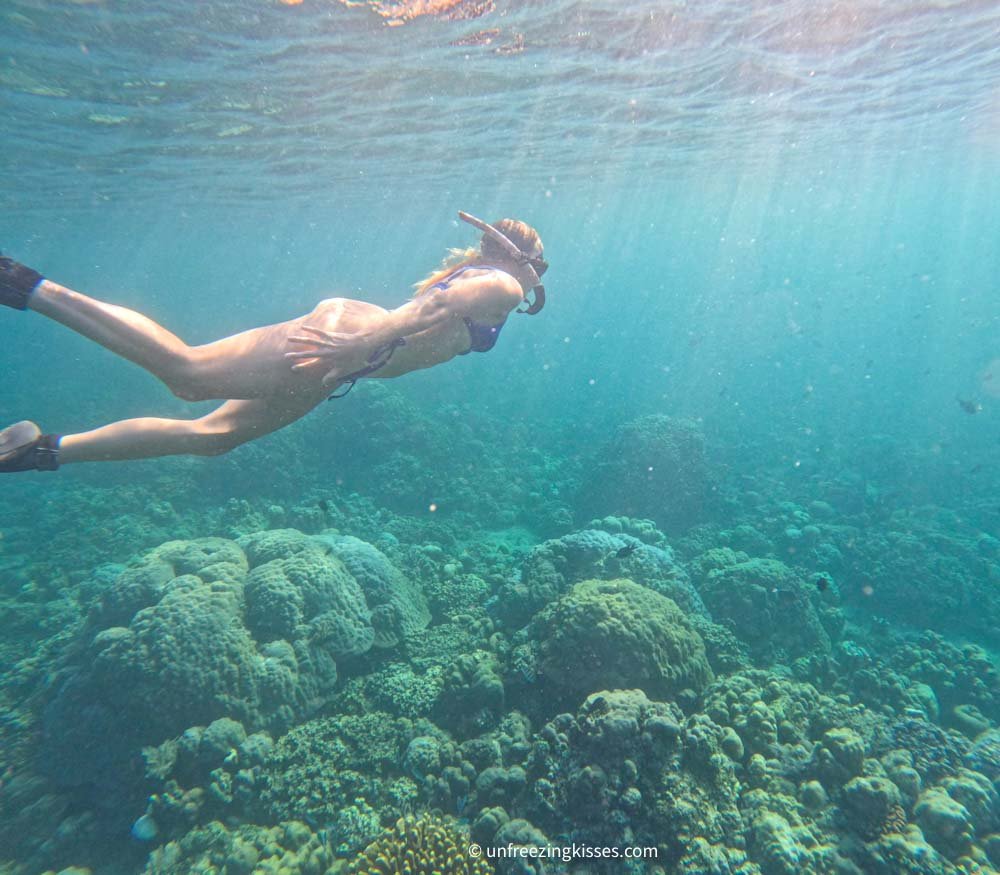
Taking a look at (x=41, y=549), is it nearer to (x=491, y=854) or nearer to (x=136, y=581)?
(x=136, y=581)

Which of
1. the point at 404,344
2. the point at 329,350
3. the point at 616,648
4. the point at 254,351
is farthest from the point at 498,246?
the point at 616,648

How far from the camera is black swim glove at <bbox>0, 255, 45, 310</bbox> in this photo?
3229mm

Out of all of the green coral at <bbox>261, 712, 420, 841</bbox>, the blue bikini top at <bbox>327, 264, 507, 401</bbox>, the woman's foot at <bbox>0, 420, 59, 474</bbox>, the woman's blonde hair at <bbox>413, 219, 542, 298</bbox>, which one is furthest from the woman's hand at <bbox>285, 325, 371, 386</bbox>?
the green coral at <bbox>261, 712, 420, 841</bbox>

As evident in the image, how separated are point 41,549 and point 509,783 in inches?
525

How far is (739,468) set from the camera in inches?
683

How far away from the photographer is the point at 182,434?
4.04 m

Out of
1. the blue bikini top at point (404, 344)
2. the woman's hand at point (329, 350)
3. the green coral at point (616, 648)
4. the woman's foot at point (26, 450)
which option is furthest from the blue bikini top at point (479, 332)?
the green coral at point (616, 648)

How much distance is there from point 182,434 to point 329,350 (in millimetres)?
1687

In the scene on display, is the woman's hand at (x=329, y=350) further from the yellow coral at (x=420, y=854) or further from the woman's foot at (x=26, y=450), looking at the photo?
the yellow coral at (x=420, y=854)

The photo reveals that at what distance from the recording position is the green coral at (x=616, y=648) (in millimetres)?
5820

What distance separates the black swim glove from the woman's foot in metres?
0.93

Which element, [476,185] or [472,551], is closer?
[472,551]

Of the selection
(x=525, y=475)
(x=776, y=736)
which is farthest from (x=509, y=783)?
(x=525, y=475)

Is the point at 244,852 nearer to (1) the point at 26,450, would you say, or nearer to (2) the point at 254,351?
(1) the point at 26,450
